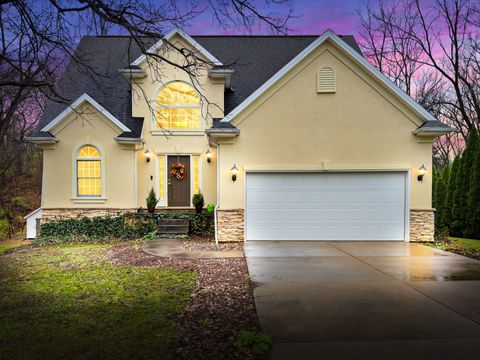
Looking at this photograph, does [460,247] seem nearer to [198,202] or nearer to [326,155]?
[326,155]

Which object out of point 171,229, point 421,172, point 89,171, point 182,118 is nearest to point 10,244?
point 89,171

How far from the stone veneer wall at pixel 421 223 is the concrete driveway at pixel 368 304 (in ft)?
6.76

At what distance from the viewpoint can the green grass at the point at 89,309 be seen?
391cm

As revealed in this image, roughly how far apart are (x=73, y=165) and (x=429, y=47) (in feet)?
69.1

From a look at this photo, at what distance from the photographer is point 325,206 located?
37.4ft

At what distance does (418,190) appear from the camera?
36.9ft

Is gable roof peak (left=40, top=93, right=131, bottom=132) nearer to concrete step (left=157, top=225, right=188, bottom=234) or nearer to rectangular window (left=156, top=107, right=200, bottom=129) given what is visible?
rectangular window (left=156, top=107, right=200, bottom=129)

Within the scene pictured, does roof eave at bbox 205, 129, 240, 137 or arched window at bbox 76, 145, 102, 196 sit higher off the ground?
roof eave at bbox 205, 129, 240, 137

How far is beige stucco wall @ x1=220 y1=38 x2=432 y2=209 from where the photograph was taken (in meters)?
11.2

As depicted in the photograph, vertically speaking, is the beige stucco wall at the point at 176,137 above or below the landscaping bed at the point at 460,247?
above

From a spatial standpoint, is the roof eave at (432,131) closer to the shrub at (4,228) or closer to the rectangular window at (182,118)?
the rectangular window at (182,118)

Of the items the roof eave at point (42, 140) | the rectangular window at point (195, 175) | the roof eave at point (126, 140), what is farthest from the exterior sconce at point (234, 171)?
the roof eave at point (42, 140)

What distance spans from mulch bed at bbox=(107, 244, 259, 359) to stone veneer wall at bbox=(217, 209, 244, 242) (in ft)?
8.70

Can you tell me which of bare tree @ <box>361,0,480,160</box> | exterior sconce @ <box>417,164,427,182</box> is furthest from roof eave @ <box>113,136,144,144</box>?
bare tree @ <box>361,0,480,160</box>
